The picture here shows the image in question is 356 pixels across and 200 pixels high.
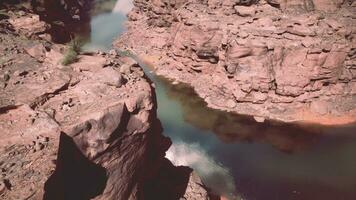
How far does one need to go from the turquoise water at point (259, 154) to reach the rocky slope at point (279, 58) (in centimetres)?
190

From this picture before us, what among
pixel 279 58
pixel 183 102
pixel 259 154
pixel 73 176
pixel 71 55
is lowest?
pixel 183 102

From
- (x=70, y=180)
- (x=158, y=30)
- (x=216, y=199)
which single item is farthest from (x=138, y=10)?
(x=70, y=180)

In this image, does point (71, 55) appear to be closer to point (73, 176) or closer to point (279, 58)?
point (73, 176)

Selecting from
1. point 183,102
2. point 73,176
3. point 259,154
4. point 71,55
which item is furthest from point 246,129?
point 73,176

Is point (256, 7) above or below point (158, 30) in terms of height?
above

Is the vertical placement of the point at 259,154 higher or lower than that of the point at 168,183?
lower

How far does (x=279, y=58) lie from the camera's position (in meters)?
30.9

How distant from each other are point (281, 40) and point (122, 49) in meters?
21.7

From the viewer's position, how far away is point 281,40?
3088cm

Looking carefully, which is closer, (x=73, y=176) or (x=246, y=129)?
(x=73, y=176)

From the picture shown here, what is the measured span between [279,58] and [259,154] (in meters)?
11.1

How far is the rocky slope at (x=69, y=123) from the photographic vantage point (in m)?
8.40

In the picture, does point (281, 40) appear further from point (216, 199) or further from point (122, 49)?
point (122, 49)

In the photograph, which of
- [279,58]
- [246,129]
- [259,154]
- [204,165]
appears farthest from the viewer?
[279,58]
